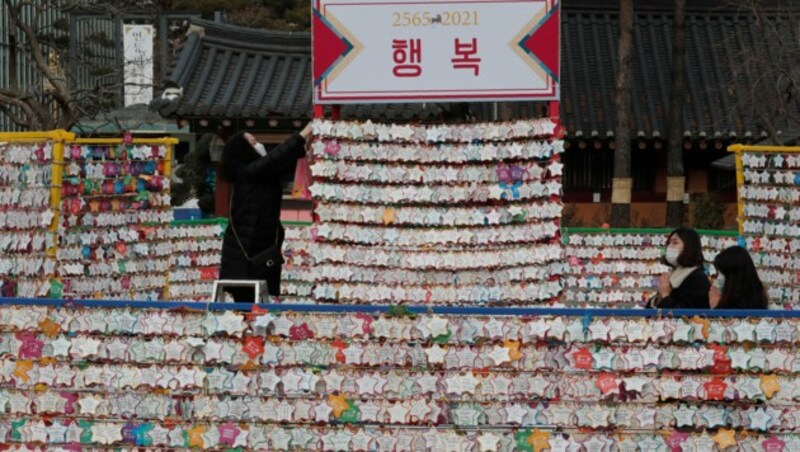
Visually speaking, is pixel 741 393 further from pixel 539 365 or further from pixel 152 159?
pixel 152 159

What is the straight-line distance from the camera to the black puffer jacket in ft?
32.4

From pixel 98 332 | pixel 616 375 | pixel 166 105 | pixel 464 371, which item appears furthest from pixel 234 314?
pixel 166 105

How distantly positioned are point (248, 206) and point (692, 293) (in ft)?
12.0

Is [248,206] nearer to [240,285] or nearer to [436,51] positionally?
[240,285]

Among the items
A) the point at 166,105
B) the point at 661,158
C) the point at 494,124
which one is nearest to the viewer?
the point at 494,124

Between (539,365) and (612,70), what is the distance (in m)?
21.9

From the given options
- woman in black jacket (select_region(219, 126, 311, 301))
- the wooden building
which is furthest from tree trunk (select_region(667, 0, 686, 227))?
woman in black jacket (select_region(219, 126, 311, 301))

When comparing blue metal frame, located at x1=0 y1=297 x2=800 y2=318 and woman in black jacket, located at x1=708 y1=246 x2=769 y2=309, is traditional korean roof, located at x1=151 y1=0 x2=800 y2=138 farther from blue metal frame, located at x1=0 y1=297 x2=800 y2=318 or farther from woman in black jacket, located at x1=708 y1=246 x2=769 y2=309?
blue metal frame, located at x1=0 y1=297 x2=800 y2=318

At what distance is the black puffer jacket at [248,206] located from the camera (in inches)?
388

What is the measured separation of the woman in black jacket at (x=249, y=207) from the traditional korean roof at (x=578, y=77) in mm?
11839

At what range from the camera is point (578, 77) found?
27.3 m

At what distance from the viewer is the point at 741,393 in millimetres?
6305

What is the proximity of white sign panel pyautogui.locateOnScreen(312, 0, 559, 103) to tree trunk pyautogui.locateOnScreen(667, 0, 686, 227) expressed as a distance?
1363 cm

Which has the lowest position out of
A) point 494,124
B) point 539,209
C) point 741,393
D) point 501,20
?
point 741,393
